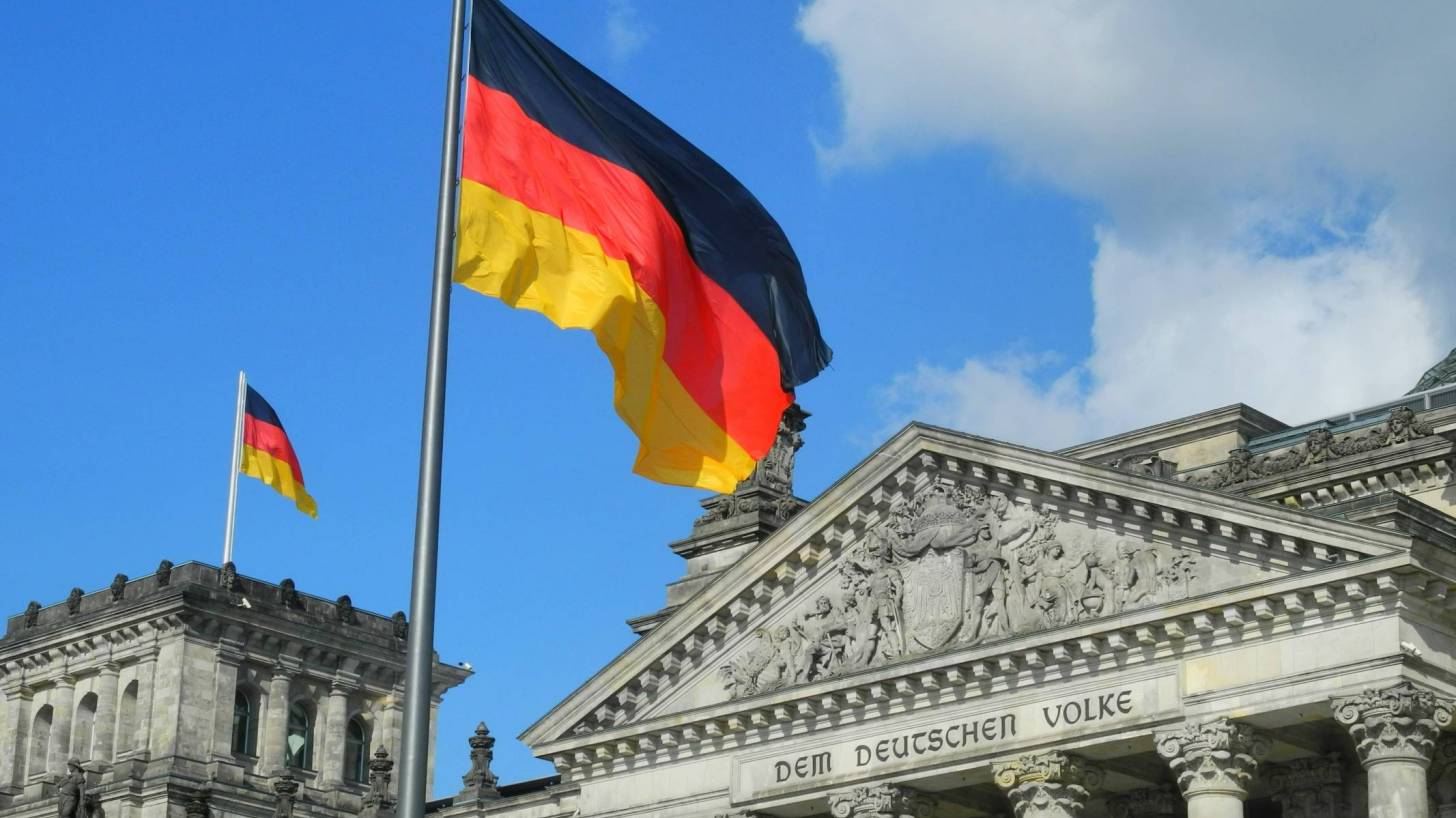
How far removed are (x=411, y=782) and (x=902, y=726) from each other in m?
26.5

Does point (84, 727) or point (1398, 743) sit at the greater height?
point (84, 727)

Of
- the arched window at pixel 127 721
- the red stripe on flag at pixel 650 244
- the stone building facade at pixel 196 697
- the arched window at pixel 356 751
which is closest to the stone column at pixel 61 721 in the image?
the stone building facade at pixel 196 697

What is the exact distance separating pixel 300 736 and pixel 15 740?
1011cm

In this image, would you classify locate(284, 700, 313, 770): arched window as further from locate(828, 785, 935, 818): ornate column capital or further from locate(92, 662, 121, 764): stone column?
locate(828, 785, 935, 818): ornate column capital

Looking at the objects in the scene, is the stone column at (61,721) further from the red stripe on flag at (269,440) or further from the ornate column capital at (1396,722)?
the ornate column capital at (1396,722)

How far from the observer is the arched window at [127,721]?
82812 mm

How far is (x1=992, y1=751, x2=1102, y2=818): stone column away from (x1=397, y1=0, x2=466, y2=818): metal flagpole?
918 inches

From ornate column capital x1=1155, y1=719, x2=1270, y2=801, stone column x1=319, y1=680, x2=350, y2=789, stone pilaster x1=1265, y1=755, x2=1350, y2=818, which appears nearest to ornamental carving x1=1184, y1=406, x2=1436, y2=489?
stone pilaster x1=1265, y1=755, x2=1350, y2=818

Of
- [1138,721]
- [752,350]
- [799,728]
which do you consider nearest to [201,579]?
[799,728]

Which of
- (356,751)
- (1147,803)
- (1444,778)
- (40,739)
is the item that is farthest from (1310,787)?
(40,739)

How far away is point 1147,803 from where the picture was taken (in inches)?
1978

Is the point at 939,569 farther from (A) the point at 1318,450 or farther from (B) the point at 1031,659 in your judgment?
(A) the point at 1318,450

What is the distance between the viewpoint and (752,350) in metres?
29.0

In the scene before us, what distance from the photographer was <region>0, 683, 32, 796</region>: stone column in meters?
86.6
